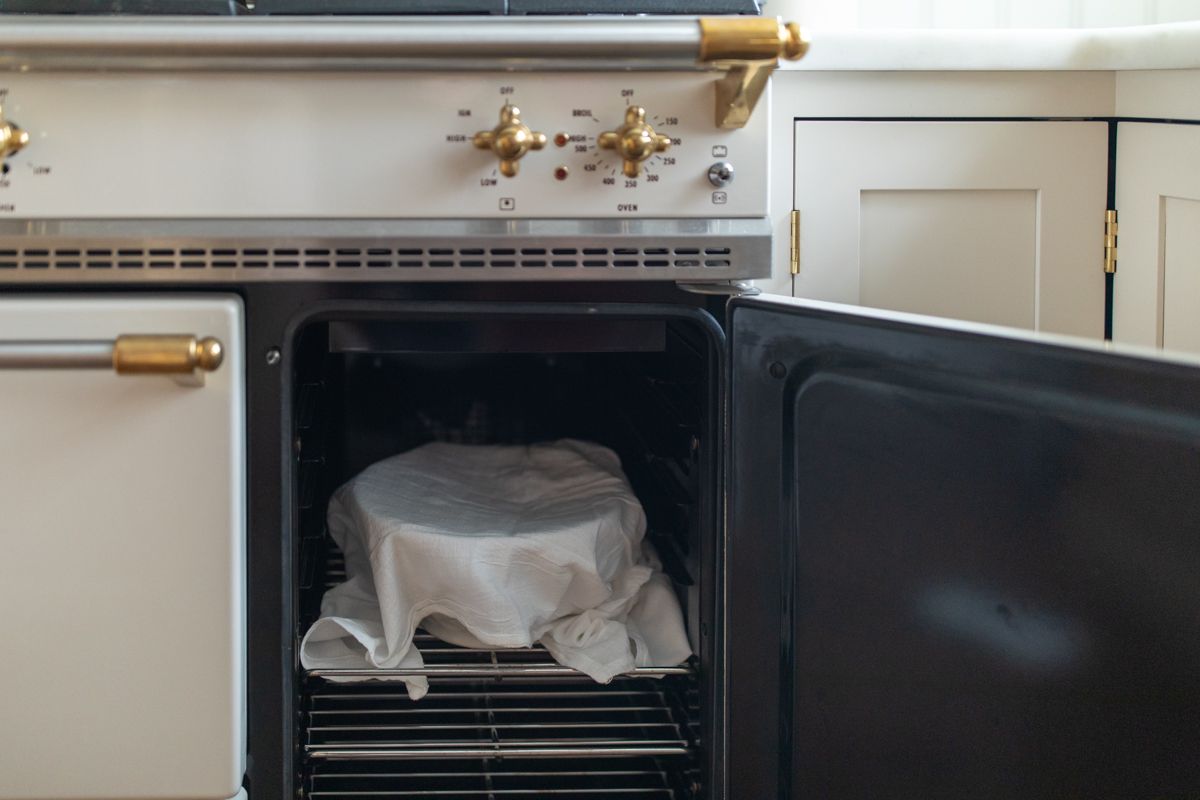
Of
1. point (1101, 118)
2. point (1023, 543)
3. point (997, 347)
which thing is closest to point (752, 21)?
point (997, 347)

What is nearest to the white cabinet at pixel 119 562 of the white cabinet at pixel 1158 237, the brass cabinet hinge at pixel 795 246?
the brass cabinet hinge at pixel 795 246

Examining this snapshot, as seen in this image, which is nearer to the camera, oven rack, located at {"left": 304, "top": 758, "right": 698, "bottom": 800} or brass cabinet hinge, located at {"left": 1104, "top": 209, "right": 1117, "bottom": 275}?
oven rack, located at {"left": 304, "top": 758, "right": 698, "bottom": 800}

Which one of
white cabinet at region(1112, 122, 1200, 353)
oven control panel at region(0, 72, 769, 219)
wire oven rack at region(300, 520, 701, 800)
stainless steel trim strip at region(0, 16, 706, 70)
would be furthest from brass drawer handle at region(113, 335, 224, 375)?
white cabinet at region(1112, 122, 1200, 353)

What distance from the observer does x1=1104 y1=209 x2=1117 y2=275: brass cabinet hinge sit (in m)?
1.35

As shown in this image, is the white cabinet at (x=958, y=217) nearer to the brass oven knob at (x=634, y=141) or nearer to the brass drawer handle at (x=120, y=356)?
the brass oven knob at (x=634, y=141)

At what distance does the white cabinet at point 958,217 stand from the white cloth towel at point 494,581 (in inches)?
15.3

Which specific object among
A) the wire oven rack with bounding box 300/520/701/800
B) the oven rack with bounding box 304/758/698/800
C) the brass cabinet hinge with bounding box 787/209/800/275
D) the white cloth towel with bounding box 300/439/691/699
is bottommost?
the oven rack with bounding box 304/758/698/800

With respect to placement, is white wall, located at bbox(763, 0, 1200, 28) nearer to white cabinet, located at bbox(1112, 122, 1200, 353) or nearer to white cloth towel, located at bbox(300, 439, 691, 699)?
white cabinet, located at bbox(1112, 122, 1200, 353)

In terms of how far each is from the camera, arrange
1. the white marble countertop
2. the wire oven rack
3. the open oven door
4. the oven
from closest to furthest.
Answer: the open oven door
the oven
the wire oven rack
the white marble countertop

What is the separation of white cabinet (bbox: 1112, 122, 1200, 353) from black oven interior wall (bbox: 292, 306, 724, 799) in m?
0.54

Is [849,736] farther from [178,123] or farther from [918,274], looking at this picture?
[178,123]

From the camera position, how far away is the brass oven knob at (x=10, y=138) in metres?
0.91

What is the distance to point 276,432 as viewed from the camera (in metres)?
1.00

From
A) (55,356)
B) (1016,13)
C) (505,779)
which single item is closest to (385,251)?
(55,356)
